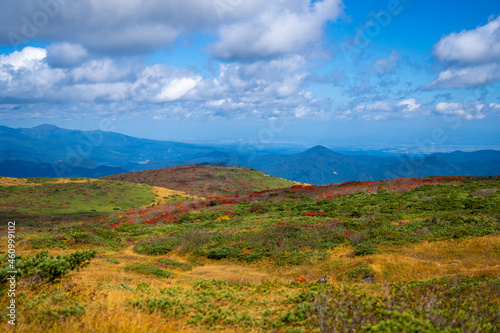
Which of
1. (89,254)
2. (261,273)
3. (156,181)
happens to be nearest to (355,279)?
(261,273)

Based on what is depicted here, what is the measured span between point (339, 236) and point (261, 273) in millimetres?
6265

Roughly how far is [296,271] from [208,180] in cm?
7282

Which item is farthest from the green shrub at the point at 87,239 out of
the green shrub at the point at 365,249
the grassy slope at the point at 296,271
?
the green shrub at the point at 365,249

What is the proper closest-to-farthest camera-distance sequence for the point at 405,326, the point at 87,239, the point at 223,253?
the point at 405,326
the point at 223,253
the point at 87,239

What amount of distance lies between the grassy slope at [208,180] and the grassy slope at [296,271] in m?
46.8

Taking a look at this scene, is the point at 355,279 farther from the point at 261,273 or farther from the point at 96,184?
the point at 96,184

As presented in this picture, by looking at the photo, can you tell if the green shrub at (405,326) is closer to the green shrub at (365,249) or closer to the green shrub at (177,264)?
the green shrub at (365,249)

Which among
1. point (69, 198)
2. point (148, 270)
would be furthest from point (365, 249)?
point (69, 198)

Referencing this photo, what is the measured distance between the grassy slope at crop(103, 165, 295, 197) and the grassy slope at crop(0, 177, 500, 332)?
4681 cm

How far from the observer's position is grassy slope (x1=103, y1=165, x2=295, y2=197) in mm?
78312

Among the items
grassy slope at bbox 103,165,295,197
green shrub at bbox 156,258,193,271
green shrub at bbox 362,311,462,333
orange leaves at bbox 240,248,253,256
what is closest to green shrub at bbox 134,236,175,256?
green shrub at bbox 156,258,193,271

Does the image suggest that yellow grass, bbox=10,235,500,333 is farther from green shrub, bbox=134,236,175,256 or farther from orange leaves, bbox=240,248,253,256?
green shrub, bbox=134,236,175,256

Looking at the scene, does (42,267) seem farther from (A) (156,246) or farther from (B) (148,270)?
(A) (156,246)

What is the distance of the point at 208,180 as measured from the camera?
8481cm
